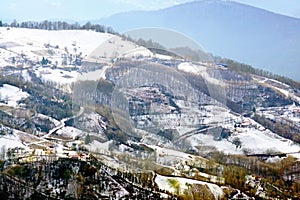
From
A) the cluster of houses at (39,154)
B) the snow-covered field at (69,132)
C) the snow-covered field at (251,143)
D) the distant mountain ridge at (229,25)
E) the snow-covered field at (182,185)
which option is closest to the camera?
the snow-covered field at (182,185)

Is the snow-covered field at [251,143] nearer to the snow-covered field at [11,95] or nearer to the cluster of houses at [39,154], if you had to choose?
the cluster of houses at [39,154]

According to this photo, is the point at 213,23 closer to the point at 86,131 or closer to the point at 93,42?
the point at 93,42

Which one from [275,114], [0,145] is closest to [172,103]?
[275,114]

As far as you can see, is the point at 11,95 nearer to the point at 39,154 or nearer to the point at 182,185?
the point at 39,154

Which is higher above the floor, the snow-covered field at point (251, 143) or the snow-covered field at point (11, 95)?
the snow-covered field at point (11, 95)

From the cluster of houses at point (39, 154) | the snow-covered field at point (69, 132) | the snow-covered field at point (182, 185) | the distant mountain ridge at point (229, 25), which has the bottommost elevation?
the snow-covered field at point (69, 132)

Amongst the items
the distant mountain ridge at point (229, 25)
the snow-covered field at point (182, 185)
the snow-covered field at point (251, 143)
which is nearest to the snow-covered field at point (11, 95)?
the snow-covered field at point (251, 143)

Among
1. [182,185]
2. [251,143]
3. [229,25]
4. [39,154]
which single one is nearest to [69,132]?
[39,154]
